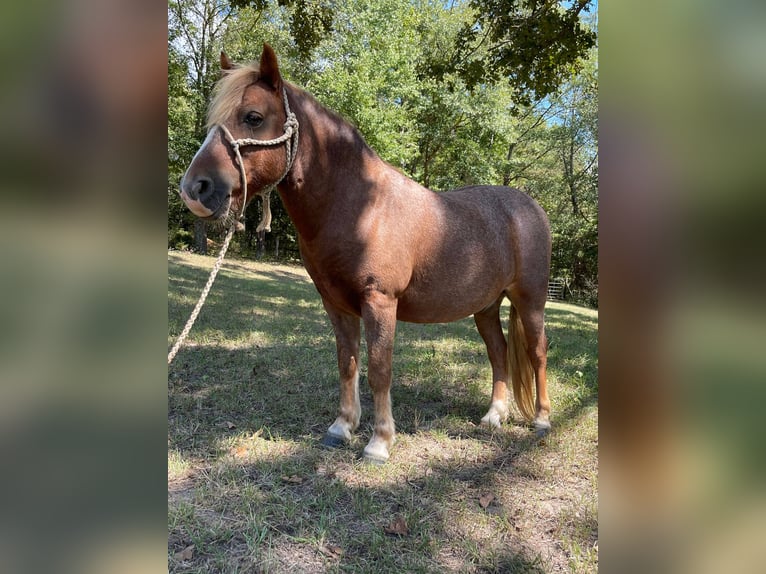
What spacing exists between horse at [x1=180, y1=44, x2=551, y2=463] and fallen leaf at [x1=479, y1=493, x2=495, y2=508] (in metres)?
0.68

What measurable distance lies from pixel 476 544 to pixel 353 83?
59.3ft

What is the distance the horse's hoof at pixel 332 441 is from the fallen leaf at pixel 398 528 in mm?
914

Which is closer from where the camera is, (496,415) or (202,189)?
(202,189)

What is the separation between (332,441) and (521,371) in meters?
1.68

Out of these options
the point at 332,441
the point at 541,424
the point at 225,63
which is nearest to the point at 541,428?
the point at 541,424

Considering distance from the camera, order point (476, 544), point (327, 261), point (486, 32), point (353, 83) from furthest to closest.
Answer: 1. point (353, 83)
2. point (486, 32)
3. point (327, 261)
4. point (476, 544)

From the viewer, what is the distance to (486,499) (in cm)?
251

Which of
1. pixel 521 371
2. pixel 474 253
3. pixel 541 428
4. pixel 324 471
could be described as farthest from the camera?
pixel 521 371

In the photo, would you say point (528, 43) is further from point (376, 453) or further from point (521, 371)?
point (376, 453)

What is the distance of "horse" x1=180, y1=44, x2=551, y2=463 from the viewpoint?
2391mm
